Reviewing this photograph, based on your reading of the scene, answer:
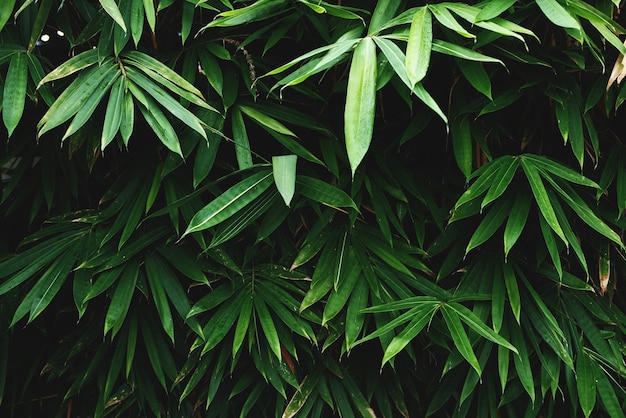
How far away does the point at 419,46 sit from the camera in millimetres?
1059

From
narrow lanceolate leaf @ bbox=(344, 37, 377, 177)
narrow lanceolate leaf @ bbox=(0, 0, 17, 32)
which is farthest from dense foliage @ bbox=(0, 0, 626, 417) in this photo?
narrow lanceolate leaf @ bbox=(344, 37, 377, 177)

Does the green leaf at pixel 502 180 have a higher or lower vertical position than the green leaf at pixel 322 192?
higher

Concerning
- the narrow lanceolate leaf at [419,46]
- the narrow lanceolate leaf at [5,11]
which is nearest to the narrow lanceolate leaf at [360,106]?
the narrow lanceolate leaf at [419,46]

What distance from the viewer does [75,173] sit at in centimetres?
148

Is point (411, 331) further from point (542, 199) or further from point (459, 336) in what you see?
point (542, 199)

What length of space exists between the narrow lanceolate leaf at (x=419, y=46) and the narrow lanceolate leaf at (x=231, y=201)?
14.5 inches

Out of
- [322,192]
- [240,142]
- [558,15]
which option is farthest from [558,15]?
[240,142]

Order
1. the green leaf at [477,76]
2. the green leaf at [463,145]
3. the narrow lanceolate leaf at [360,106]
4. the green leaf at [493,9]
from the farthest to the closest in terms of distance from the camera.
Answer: the green leaf at [463,145] → the green leaf at [477,76] → the green leaf at [493,9] → the narrow lanceolate leaf at [360,106]

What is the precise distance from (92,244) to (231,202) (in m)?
0.35

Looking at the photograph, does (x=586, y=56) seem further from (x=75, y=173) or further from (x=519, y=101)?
(x=75, y=173)

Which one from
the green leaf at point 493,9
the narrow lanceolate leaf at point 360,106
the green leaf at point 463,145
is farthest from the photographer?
the green leaf at point 463,145

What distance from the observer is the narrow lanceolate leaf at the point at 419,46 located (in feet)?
3.31

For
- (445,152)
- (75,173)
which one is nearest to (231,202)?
(75,173)

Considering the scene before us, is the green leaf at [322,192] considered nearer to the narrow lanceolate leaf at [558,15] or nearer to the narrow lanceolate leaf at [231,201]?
the narrow lanceolate leaf at [231,201]
